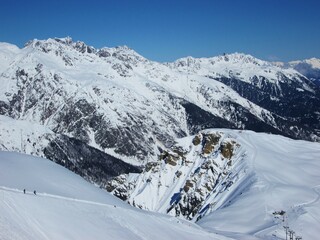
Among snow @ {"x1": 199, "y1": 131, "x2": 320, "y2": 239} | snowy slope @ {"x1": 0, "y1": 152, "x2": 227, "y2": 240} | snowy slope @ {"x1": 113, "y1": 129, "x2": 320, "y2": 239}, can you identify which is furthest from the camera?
snowy slope @ {"x1": 113, "y1": 129, "x2": 320, "y2": 239}

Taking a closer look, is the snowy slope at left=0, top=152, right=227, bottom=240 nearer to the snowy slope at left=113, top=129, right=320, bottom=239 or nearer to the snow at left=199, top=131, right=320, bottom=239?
the snowy slope at left=113, top=129, right=320, bottom=239

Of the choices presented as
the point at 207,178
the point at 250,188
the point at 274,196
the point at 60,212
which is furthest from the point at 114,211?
the point at 207,178

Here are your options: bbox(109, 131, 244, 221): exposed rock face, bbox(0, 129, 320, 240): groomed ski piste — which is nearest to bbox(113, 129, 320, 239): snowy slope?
bbox(109, 131, 244, 221): exposed rock face

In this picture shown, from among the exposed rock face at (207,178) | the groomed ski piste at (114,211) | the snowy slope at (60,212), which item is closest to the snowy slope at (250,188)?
the exposed rock face at (207,178)

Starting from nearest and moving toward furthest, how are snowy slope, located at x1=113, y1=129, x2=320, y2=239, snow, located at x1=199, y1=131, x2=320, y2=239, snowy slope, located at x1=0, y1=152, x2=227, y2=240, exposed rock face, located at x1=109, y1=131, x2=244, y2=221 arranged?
1. snowy slope, located at x1=0, y1=152, x2=227, y2=240
2. snow, located at x1=199, y1=131, x2=320, y2=239
3. snowy slope, located at x1=113, y1=129, x2=320, y2=239
4. exposed rock face, located at x1=109, y1=131, x2=244, y2=221

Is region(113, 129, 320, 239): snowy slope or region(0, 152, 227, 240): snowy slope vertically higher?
region(113, 129, 320, 239): snowy slope

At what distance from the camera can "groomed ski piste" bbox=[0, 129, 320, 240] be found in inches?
1802

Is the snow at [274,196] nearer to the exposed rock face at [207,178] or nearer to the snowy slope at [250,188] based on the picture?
the snowy slope at [250,188]

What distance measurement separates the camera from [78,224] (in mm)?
48812

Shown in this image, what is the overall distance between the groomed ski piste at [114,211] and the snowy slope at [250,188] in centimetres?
30

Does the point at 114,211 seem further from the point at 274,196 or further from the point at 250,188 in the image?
the point at 250,188

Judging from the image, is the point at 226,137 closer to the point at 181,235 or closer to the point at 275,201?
the point at 275,201

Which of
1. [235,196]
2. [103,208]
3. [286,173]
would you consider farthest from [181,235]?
[286,173]

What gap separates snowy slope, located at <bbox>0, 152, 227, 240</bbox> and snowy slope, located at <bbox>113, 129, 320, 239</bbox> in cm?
2813
